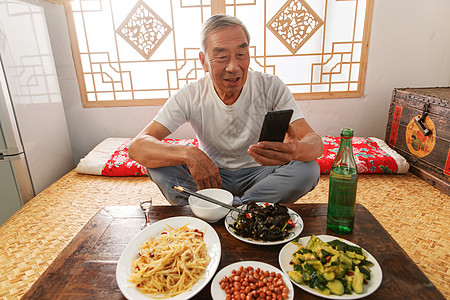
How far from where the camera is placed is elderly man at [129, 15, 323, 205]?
4.95 ft

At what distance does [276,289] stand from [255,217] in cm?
34

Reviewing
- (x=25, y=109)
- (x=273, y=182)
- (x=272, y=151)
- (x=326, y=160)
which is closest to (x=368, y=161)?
(x=326, y=160)

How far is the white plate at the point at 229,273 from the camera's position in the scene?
33.5 inches

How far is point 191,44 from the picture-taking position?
3346 millimetres

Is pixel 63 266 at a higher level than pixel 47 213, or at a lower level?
higher

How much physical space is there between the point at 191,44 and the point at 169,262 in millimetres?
2881

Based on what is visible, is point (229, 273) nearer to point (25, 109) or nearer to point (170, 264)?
point (170, 264)

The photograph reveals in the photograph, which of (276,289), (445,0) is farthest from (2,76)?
(445,0)

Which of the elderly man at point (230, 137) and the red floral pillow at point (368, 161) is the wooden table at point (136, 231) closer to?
the elderly man at point (230, 137)

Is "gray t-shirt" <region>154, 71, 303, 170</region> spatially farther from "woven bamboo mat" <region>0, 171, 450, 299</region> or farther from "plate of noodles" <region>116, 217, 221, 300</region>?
"plate of noodles" <region>116, 217, 221, 300</region>

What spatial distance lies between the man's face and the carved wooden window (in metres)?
1.70

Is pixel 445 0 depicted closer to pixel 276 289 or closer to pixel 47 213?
pixel 276 289

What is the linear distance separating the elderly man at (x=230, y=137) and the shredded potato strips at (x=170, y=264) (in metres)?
0.47

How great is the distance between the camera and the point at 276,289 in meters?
0.85
